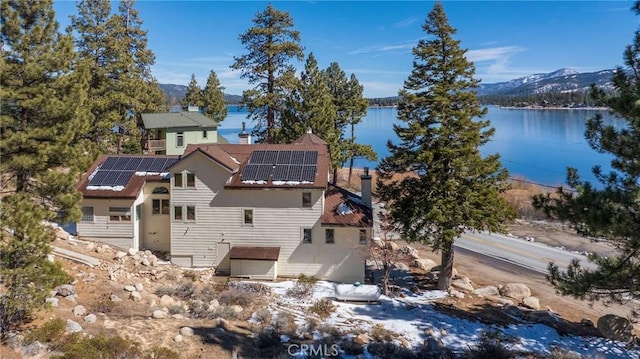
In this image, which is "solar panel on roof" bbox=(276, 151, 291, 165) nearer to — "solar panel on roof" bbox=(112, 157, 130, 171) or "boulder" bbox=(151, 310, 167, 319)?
"solar panel on roof" bbox=(112, 157, 130, 171)

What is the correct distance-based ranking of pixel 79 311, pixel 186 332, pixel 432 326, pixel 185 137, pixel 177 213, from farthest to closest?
pixel 185 137
pixel 177 213
pixel 432 326
pixel 79 311
pixel 186 332

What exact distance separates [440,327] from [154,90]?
129ft

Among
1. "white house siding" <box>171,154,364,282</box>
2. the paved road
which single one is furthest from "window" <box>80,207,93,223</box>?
the paved road

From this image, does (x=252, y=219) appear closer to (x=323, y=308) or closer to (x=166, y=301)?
(x=166, y=301)

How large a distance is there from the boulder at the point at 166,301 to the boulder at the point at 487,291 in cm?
1440

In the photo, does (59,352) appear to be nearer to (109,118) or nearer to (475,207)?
(475,207)

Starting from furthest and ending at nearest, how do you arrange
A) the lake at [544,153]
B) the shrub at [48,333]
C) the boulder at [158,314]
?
1. the lake at [544,153]
2. the boulder at [158,314]
3. the shrub at [48,333]

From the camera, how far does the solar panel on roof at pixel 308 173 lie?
20891mm

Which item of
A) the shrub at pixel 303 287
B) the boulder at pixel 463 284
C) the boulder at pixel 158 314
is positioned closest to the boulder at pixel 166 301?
the boulder at pixel 158 314

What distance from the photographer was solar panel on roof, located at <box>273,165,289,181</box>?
69.5 feet

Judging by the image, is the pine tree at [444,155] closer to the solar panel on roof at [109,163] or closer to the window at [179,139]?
the solar panel on roof at [109,163]

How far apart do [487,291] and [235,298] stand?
12618mm

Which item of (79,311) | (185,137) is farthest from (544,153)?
(79,311)

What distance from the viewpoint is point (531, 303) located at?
771 inches
